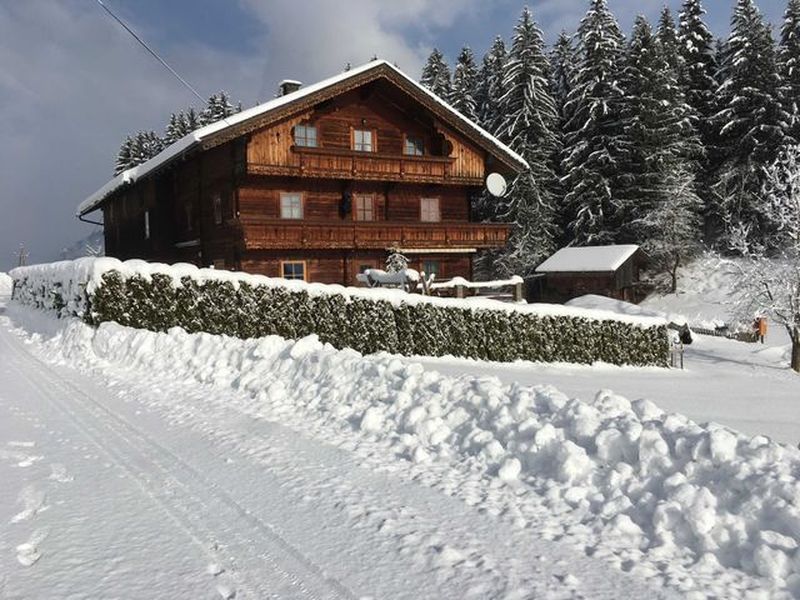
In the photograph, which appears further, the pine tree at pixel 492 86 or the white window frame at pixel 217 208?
the pine tree at pixel 492 86

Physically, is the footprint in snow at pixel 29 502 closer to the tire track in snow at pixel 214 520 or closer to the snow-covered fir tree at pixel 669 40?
the tire track in snow at pixel 214 520

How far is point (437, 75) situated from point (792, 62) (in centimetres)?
2649

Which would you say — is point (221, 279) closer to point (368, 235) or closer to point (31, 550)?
point (31, 550)

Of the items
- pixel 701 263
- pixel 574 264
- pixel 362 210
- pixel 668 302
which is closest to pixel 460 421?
pixel 362 210

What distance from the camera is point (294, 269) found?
80.2ft

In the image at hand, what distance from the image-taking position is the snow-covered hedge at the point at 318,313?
41.4 feet

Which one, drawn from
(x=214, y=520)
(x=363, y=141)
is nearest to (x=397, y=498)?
(x=214, y=520)

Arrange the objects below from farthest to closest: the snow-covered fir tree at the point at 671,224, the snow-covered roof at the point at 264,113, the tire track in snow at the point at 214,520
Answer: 1. the snow-covered fir tree at the point at 671,224
2. the snow-covered roof at the point at 264,113
3. the tire track in snow at the point at 214,520

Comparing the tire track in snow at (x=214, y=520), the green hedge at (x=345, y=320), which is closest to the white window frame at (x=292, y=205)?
the green hedge at (x=345, y=320)

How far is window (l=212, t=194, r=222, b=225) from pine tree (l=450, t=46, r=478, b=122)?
26405 mm

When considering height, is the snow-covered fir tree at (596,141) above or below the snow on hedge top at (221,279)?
above

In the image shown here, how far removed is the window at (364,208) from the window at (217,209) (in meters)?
5.69

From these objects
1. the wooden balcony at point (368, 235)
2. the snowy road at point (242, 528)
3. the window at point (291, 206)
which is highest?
the window at point (291, 206)

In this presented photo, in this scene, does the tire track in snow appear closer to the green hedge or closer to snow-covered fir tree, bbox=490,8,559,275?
the green hedge
